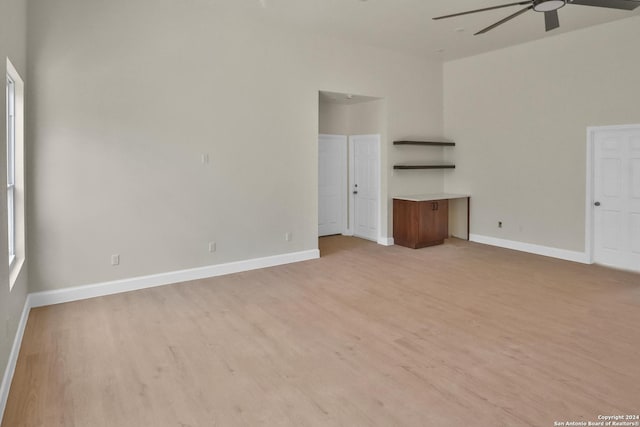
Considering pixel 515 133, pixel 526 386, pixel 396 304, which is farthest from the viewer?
pixel 515 133

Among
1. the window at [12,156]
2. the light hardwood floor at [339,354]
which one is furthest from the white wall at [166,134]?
the light hardwood floor at [339,354]

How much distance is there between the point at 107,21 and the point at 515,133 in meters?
6.14

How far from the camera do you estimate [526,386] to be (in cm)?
280

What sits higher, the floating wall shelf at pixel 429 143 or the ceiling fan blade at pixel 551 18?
the ceiling fan blade at pixel 551 18

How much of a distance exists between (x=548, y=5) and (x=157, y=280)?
16.3 ft

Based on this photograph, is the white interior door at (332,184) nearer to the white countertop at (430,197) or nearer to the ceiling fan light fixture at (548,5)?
the white countertop at (430,197)

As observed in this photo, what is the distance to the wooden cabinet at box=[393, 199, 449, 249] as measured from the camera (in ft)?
23.6

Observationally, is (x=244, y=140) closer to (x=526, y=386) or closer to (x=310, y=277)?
(x=310, y=277)

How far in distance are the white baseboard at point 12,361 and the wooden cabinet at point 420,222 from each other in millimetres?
5468

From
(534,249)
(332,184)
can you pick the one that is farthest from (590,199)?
(332,184)

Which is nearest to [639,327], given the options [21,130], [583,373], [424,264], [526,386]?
[583,373]

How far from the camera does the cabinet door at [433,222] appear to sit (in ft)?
23.7

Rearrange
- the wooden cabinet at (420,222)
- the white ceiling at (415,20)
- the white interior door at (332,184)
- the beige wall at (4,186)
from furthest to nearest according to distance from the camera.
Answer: the white interior door at (332,184)
the wooden cabinet at (420,222)
the white ceiling at (415,20)
the beige wall at (4,186)

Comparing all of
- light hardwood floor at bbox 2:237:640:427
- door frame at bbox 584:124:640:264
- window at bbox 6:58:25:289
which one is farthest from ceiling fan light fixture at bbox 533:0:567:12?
window at bbox 6:58:25:289
